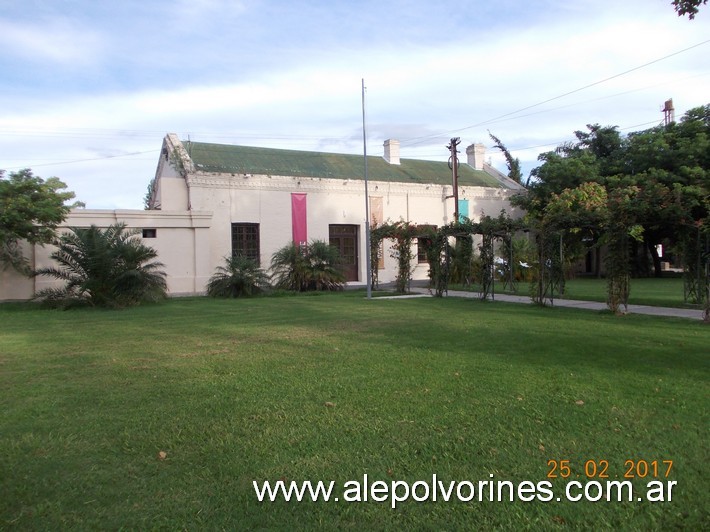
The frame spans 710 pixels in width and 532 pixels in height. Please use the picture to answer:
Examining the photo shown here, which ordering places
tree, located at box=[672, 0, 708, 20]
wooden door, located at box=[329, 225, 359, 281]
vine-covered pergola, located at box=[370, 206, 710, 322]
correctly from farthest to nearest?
wooden door, located at box=[329, 225, 359, 281]
vine-covered pergola, located at box=[370, 206, 710, 322]
tree, located at box=[672, 0, 708, 20]

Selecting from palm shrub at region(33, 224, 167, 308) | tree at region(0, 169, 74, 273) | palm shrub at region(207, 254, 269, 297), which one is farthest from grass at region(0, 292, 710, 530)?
palm shrub at region(207, 254, 269, 297)

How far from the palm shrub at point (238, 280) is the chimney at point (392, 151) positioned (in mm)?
14425

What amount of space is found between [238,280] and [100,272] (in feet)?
17.6

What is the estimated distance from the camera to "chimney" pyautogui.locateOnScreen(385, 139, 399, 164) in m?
33.1

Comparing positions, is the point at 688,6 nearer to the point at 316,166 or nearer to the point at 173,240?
the point at 173,240

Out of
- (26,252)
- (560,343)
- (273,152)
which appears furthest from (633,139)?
(26,252)

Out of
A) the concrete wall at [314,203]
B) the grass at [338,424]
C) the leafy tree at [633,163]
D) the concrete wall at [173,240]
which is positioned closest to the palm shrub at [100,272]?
the concrete wall at [173,240]

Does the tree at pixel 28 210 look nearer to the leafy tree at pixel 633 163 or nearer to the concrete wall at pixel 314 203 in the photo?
the concrete wall at pixel 314 203

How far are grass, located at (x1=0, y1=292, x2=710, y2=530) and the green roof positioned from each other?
1843cm

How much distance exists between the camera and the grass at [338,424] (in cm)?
337

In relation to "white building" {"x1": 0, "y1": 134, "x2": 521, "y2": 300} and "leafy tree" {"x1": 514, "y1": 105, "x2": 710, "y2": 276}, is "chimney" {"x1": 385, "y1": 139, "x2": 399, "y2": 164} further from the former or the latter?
"leafy tree" {"x1": 514, "y1": 105, "x2": 710, "y2": 276}

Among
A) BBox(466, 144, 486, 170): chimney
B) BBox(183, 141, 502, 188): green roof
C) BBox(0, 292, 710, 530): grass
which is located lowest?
BBox(0, 292, 710, 530): grass

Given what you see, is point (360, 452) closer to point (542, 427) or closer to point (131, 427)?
point (542, 427)

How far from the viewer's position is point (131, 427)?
4891 mm
